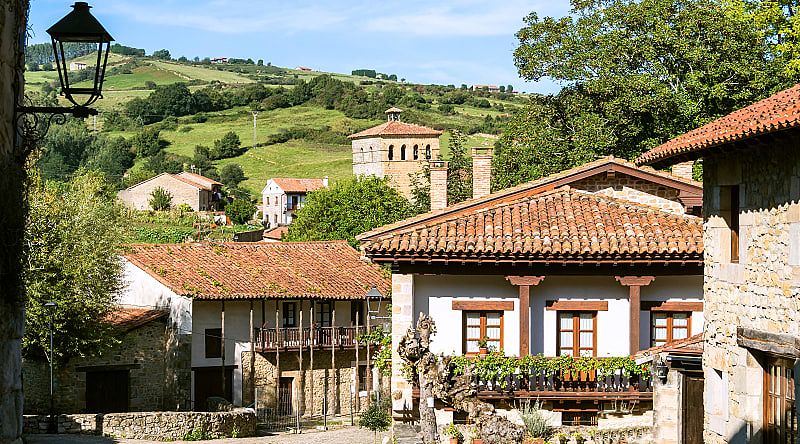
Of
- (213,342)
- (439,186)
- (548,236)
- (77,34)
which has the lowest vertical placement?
(213,342)

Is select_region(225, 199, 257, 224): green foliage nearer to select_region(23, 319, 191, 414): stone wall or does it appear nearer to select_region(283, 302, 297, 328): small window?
select_region(283, 302, 297, 328): small window

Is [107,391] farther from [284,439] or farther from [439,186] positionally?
[439,186]

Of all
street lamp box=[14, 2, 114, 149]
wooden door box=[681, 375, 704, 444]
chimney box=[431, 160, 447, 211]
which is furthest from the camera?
chimney box=[431, 160, 447, 211]

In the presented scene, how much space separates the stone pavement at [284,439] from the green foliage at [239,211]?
5804 cm

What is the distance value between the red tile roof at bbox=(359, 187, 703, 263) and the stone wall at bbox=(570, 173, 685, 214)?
425 millimetres

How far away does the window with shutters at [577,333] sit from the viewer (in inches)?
859

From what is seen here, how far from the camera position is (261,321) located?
132 ft

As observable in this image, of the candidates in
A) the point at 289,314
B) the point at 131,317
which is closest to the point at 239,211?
the point at 289,314

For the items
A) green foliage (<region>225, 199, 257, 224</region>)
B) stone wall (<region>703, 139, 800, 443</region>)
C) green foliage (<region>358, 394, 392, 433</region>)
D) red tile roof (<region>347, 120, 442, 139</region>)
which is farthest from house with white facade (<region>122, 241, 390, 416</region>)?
red tile roof (<region>347, 120, 442, 139</region>)

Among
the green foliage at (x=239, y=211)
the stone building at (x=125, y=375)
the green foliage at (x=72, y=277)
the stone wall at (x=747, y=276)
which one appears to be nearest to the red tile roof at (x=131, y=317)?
the stone building at (x=125, y=375)

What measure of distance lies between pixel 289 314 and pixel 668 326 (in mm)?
21417

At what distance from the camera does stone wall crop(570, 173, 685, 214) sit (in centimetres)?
2330

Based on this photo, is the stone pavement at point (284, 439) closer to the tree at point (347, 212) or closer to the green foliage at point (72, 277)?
the green foliage at point (72, 277)

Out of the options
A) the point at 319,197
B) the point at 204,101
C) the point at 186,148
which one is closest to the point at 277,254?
the point at 319,197
